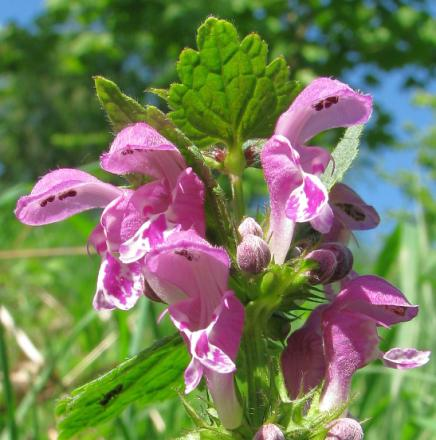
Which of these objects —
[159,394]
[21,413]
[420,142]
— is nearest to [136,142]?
[159,394]

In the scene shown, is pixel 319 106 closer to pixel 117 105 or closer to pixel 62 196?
pixel 117 105

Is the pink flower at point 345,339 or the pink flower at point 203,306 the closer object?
the pink flower at point 203,306

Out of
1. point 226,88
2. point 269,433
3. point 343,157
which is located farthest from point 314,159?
point 269,433

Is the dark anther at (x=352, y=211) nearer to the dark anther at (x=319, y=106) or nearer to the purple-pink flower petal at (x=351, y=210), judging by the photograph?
the purple-pink flower petal at (x=351, y=210)

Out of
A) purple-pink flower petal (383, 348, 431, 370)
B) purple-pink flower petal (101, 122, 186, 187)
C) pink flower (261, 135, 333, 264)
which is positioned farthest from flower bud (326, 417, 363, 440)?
purple-pink flower petal (101, 122, 186, 187)

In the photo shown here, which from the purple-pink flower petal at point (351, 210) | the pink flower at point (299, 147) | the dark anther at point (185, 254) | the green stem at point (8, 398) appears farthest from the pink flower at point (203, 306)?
the green stem at point (8, 398)

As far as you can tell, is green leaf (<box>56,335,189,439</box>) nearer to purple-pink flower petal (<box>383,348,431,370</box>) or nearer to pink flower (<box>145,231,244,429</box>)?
pink flower (<box>145,231,244,429</box>)

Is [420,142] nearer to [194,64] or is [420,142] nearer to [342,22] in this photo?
[342,22]
